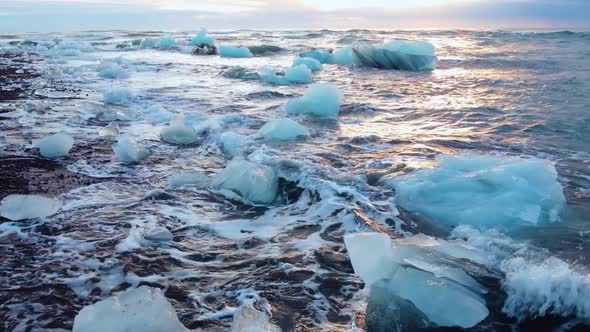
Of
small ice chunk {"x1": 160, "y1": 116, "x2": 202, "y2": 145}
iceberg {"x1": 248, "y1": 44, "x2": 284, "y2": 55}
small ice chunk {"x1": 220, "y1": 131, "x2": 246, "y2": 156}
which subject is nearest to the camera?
small ice chunk {"x1": 220, "y1": 131, "x2": 246, "y2": 156}

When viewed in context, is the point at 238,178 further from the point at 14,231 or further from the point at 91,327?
the point at 91,327

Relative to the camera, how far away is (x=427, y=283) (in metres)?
2.44

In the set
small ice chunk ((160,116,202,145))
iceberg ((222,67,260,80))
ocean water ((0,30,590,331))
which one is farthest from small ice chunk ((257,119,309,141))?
iceberg ((222,67,260,80))

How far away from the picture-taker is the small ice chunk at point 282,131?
19.3 ft

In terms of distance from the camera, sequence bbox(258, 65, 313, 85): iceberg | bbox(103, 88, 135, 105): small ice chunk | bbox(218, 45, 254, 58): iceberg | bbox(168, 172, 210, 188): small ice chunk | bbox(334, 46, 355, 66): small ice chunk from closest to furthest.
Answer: bbox(168, 172, 210, 188): small ice chunk, bbox(103, 88, 135, 105): small ice chunk, bbox(258, 65, 313, 85): iceberg, bbox(334, 46, 355, 66): small ice chunk, bbox(218, 45, 254, 58): iceberg

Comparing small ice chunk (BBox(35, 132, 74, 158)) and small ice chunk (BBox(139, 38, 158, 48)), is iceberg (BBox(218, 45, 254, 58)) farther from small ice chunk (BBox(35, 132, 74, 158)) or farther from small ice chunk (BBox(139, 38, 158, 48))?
small ice chunk (BBox(35, 132, 74, 158))

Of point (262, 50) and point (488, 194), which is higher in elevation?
point (262, 50)

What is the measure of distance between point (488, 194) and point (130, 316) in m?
2.90

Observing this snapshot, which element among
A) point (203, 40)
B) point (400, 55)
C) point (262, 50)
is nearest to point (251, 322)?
point (400, 55)

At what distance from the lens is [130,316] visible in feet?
7.01

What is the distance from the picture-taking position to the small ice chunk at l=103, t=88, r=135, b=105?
Result: 872 cm

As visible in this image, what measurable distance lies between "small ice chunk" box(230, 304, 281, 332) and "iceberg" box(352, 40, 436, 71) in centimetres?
1247

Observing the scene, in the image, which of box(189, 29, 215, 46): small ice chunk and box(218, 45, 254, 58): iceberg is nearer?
box(218, 45, 254, 58): iceberg

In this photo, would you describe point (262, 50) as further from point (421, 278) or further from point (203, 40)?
point (421, 278)
